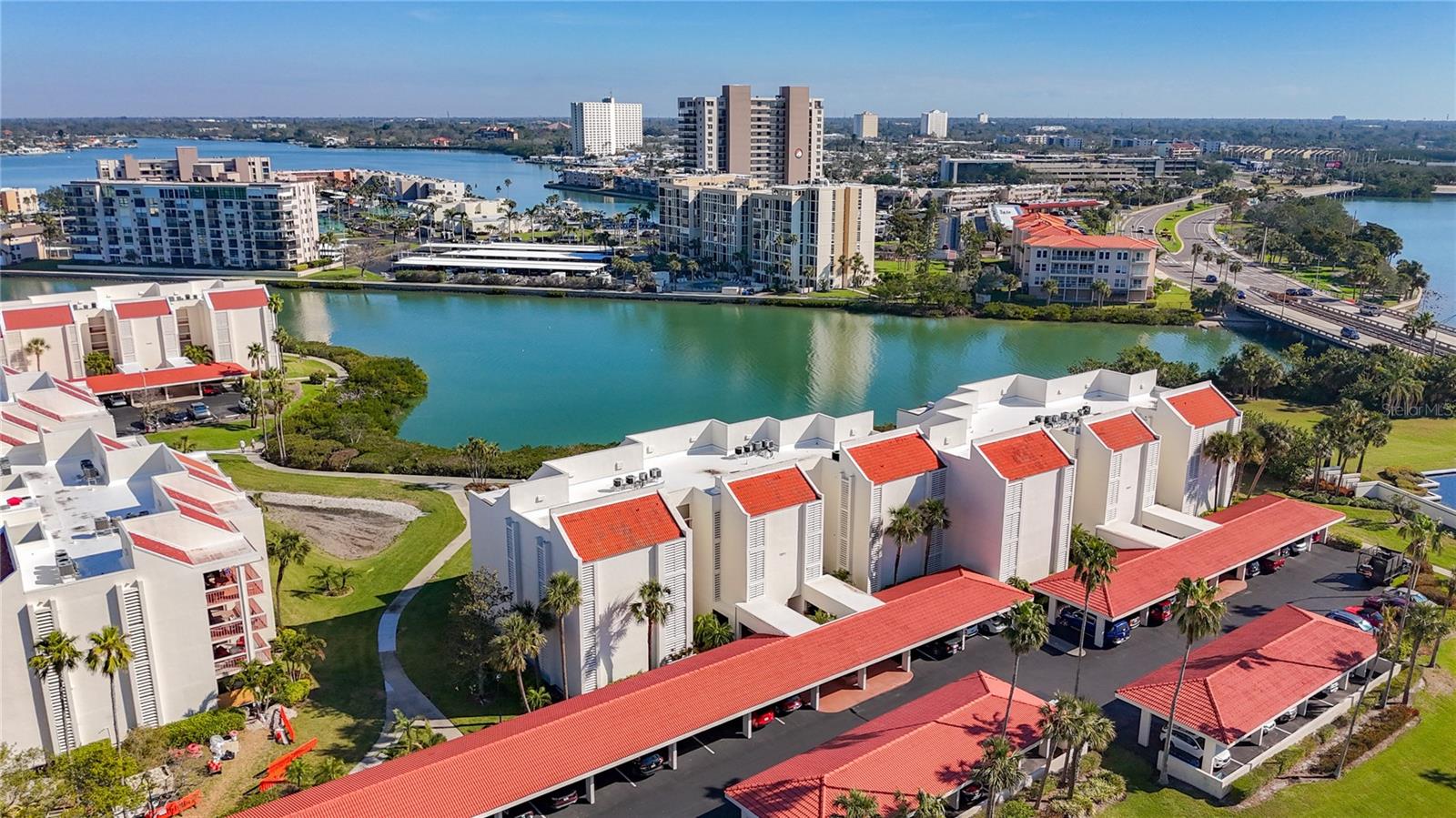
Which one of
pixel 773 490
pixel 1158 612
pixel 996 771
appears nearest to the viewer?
pixel 996 771

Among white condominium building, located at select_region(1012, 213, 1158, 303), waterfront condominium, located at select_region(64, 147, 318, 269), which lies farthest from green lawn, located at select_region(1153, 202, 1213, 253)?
waterfront condominium, located at select_region(64, 147, 318, 269)

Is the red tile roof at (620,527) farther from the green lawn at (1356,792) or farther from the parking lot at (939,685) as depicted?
the green lawn at (1356,792)

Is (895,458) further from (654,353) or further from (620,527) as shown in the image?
(654,353)

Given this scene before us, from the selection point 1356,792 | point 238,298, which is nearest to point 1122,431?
point 1356,792

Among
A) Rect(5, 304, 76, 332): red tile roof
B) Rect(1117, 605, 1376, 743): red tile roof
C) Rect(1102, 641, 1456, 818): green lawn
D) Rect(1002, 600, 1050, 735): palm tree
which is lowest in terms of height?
Rect(1102, 641, 1456, 818): green lawn

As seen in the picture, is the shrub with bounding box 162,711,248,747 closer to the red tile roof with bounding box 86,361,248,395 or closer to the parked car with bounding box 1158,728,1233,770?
the parked car with bounding box 1158,728,1233,770

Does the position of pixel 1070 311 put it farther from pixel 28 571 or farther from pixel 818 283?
pixel 28 571

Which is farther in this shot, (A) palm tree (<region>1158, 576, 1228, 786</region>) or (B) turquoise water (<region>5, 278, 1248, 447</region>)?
(B) turquoise water (<region>5, 278, 1248, 447</region>)
